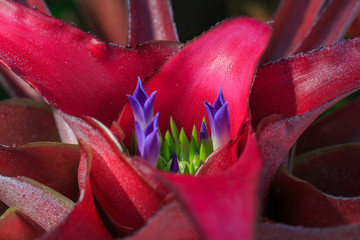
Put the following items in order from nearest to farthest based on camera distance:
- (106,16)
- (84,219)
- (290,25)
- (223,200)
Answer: (223,200) → (84,219) → (290,25) → (106,16)

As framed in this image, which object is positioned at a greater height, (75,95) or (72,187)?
(75,95)

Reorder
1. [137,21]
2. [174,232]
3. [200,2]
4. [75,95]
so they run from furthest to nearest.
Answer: [200,2]
[137,21]
[75,95]
[174,232]

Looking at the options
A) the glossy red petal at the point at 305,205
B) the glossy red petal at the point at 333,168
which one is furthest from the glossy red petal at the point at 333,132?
the glossy red petal at the point at 305,205

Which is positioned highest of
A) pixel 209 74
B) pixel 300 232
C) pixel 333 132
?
pixel 209 74

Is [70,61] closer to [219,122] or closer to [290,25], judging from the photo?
[219,122]

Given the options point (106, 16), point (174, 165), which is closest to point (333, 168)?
point (174, 165)

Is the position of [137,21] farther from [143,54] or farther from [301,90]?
[301,90]

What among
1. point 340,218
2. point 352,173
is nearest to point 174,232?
point 340,218

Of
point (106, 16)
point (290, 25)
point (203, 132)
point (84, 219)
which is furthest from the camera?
point (106, 16)
